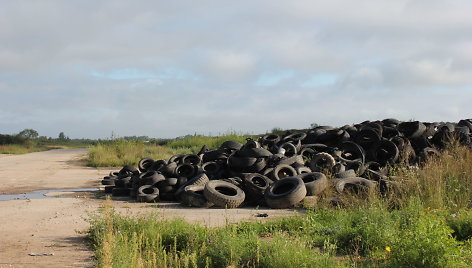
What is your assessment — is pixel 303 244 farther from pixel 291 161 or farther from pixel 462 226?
pixel 291 161

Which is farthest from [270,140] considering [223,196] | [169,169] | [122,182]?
[223,196]

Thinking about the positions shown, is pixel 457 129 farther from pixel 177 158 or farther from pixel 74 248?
pixel 74 248

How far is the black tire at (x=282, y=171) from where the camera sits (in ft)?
46.3

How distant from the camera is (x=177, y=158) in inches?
711

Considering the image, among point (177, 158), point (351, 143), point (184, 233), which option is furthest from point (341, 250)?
point (177, 158)

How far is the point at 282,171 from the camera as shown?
1453cm

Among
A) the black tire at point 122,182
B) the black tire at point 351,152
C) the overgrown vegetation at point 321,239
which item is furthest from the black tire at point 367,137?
the black tire at point 122,182

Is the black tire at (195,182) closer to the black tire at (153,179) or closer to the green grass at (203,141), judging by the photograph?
the black tire at (153,179)

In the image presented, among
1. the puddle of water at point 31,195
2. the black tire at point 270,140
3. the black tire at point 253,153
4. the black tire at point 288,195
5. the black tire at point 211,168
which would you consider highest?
the black tire at point 270,140

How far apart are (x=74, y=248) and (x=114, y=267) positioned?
241 centimetres

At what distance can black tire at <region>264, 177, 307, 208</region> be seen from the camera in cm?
1178

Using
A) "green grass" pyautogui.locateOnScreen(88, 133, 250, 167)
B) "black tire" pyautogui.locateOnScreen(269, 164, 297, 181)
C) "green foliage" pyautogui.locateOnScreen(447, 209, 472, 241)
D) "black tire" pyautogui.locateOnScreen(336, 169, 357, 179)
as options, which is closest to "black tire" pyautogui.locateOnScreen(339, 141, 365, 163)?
"black tire" pyautogui.locateOnScreen(336, 169, 357, 179)

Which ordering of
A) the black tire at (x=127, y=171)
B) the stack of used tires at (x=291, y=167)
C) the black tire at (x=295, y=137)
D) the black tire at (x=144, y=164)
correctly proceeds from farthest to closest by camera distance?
1. the black tire at (x=295, y=137)
2. the black tire at (x=144, y=164)
3. the black tire at (x=127, y=171)
4. the stack of used tires at (x=291, y=167)

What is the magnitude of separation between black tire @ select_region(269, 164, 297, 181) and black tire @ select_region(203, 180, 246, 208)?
4.63 ft
